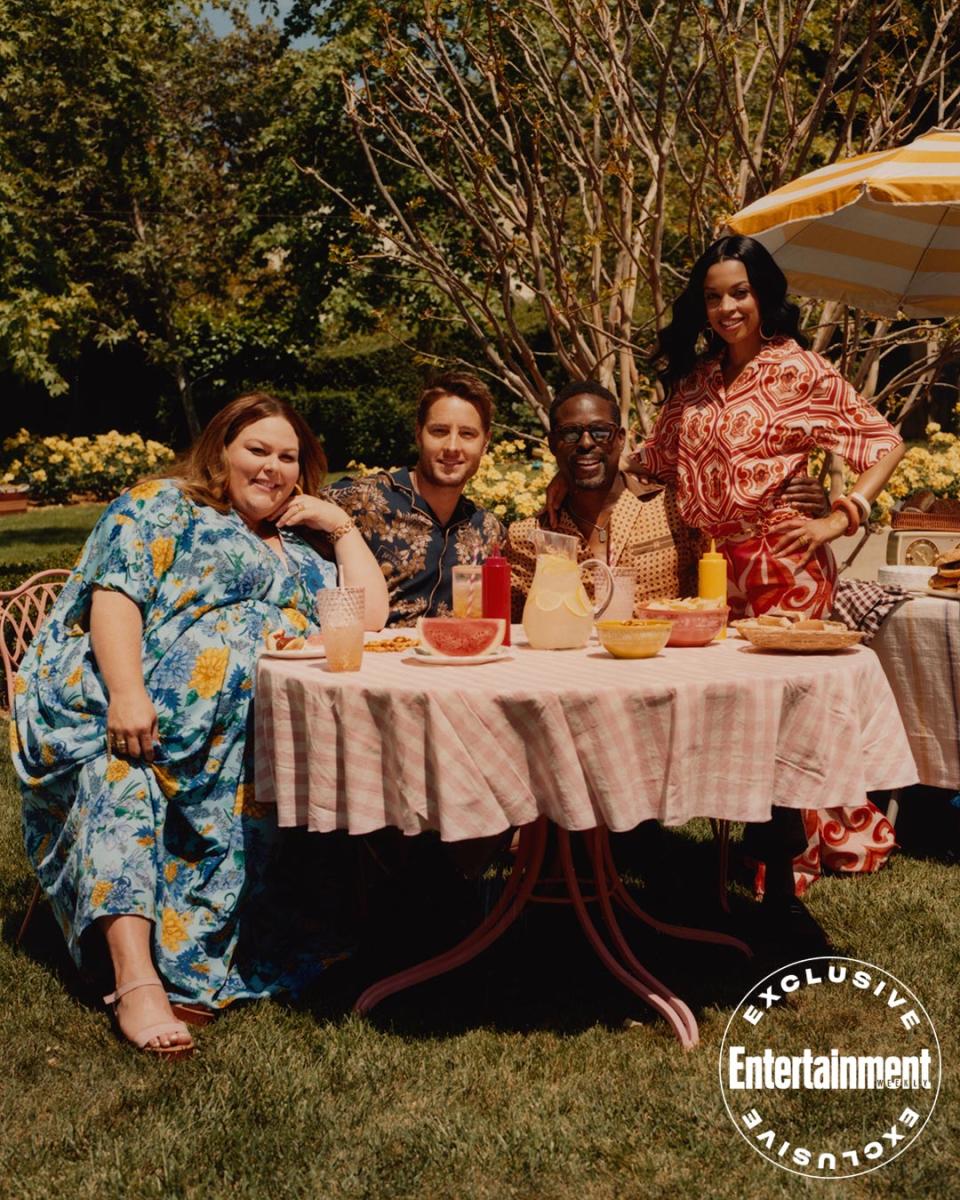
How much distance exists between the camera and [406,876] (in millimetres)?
4082

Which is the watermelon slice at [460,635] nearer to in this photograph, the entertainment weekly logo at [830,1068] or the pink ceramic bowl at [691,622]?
the pink ceramic bowl at [691,622]

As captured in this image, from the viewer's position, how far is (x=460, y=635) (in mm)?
2945

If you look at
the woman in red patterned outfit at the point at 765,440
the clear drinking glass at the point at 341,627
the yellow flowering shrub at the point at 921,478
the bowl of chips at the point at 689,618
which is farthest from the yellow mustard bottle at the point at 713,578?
the yellow flowering shrub at the point at 921,478

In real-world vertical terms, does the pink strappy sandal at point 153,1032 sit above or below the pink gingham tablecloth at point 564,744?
below

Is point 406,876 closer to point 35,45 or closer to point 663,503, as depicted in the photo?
Result: point 663,503

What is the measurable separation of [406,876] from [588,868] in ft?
2.04

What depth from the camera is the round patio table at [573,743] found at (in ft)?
8.66

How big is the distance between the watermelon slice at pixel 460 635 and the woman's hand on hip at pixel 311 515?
0.69 m

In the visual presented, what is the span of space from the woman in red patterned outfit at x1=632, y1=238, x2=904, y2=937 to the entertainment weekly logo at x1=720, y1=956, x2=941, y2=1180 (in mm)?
574

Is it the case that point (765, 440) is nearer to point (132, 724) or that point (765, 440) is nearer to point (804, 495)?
point (804, 495)

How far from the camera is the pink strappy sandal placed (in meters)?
2.90

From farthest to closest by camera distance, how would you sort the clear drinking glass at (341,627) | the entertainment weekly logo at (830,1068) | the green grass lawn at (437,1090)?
the clear drinking glass at (341,627), the entertainment weekly logo at (830,1068), the green grass lawn at (437,1090)

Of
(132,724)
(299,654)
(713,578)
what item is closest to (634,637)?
(713,578)

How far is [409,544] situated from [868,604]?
1.60 meters
